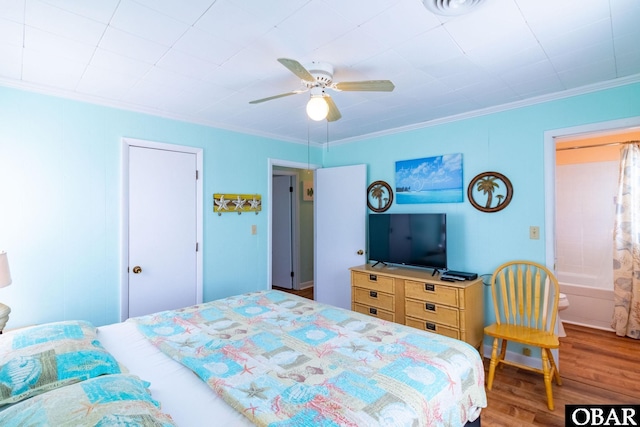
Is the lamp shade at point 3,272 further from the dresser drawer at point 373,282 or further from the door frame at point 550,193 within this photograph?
the door frame at point 550,193

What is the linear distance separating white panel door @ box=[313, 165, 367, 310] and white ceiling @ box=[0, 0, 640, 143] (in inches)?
53.3

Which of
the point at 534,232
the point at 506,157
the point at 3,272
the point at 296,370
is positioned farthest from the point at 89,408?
the point at 506,157

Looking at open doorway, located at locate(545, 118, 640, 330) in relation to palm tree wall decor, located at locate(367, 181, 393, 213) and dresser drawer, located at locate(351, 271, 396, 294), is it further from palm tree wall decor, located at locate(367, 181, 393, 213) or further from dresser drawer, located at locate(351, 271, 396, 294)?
dresser drawer, located at locate(351, 271, 396, 294)

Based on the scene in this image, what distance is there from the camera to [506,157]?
289 centimetres

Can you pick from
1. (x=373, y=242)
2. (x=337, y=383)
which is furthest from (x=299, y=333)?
(x=373, y=242)

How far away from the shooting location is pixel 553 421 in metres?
2.06

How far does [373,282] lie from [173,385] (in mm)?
2299

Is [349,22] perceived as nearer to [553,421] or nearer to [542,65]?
[542,65]

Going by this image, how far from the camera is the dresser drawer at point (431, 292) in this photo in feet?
8.97

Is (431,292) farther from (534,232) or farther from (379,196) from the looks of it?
(379,196)

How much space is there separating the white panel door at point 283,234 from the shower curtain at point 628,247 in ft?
14.1

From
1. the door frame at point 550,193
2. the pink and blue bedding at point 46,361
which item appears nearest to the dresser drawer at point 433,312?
the door frame at point 550,193

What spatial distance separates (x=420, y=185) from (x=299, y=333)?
7.50 ft

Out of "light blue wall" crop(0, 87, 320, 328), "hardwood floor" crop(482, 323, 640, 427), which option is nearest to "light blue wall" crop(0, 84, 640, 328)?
"light blue wall" crop(0, 87, 320, 328)
